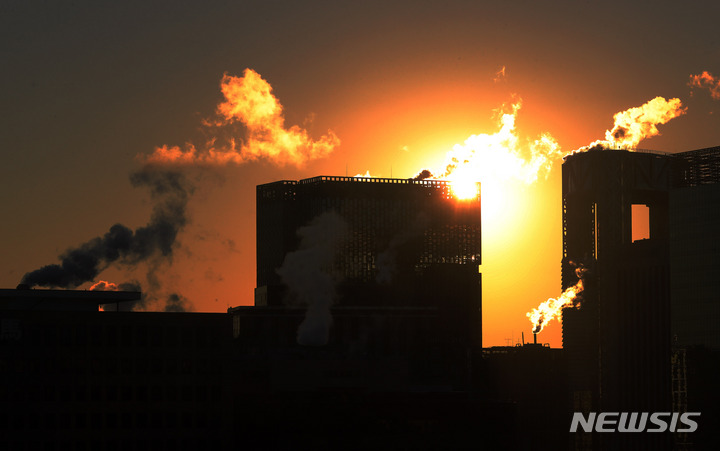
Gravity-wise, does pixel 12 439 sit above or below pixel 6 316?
below

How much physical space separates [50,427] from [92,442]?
733 cm

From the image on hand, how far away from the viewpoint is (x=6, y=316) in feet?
655

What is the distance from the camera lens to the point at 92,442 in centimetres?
19962

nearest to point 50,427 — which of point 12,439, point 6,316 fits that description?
point 12,439

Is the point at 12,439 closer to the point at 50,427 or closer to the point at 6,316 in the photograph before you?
the point at 50,427

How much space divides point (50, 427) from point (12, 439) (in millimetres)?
6347

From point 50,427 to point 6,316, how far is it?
19.6 m

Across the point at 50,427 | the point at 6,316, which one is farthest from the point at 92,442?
the point at 6,316

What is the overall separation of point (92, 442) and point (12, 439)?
12965mm

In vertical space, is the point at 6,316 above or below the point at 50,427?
above

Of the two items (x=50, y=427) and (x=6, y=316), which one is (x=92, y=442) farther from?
(x=6, y=316)

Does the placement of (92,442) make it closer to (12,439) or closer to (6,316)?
(12,439)

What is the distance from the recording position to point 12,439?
199m
